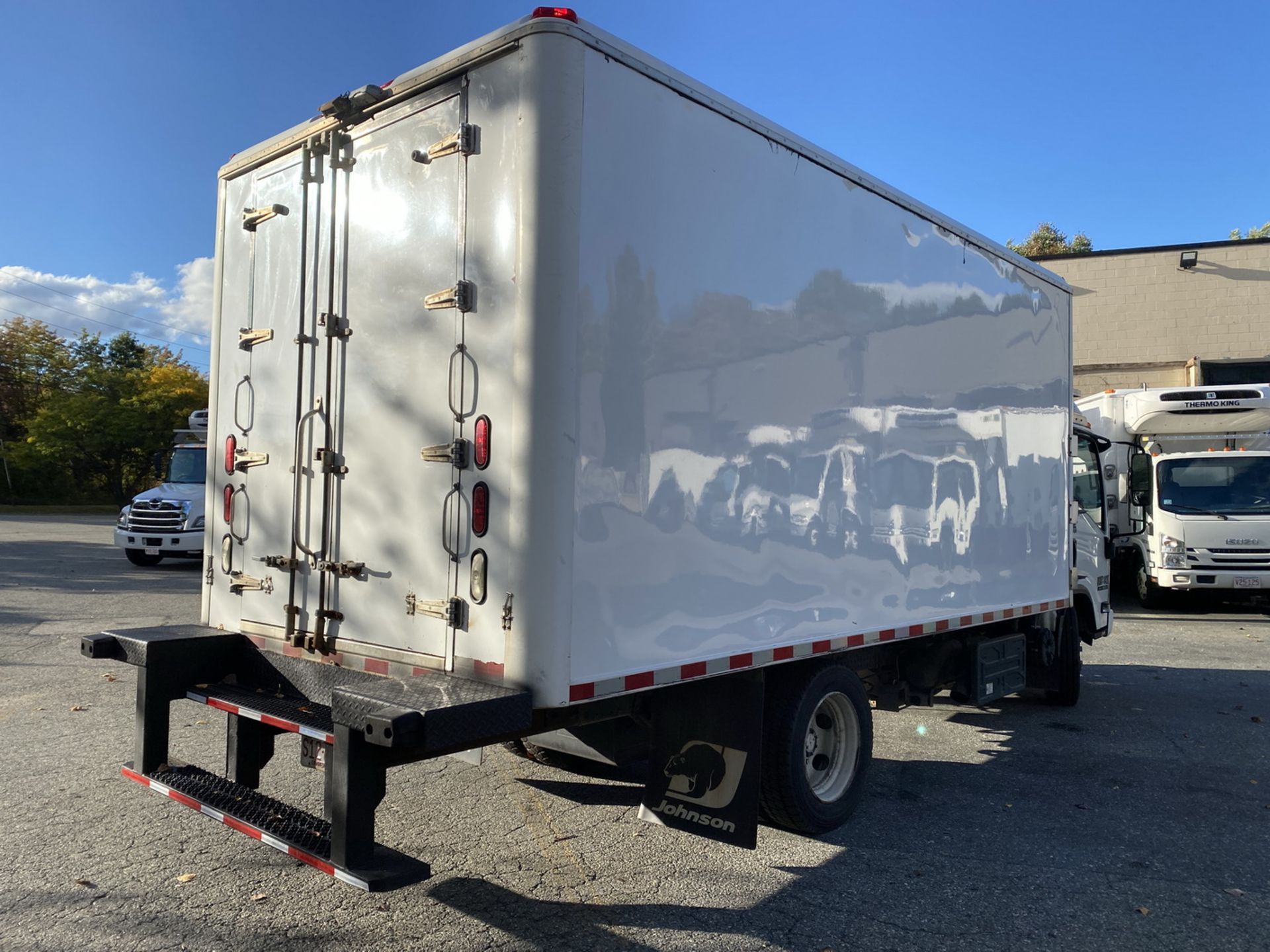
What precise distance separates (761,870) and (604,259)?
2.91m

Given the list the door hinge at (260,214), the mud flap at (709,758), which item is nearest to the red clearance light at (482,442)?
the mud flap at (709,758)

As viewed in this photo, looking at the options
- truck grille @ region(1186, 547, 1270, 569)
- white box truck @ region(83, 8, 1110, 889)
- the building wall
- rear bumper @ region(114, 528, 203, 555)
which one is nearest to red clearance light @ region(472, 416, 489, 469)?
white box truck @ region(83, 8, 1110, 889)

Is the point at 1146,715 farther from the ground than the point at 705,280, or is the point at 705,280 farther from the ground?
the point at 705,280

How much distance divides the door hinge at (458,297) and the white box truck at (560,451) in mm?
15

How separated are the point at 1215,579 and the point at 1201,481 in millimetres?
1523

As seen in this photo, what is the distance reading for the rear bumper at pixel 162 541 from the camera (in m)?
17.3

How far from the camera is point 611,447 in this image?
145 inches

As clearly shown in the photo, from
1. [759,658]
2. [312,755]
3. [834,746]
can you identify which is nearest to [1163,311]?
[834,746]

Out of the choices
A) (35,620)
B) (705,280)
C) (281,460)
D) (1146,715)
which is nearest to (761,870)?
(705,280)

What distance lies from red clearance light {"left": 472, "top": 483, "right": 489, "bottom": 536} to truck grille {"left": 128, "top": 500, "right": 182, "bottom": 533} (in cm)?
1578

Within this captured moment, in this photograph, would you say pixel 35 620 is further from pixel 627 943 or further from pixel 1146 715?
pixel 1146 715

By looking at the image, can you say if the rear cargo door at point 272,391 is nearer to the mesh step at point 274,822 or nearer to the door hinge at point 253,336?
the door hinge at point 253,336

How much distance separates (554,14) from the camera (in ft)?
11.7

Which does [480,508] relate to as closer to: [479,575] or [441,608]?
[479,575]
